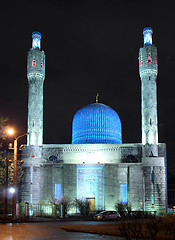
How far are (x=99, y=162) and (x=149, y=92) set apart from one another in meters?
10.2

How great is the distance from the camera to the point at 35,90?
4406 cm

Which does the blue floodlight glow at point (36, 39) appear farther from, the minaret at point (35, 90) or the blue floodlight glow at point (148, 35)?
the blue floodlight glow at point (148, 35)

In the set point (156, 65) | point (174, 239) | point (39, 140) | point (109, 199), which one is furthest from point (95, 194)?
point (174, 239)

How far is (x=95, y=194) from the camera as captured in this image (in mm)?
40438

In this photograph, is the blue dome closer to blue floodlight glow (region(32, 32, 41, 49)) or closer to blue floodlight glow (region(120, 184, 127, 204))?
blue floodlight glow (region(120, 184, 127, 204))

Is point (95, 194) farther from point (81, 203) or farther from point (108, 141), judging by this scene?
point (108, 141)

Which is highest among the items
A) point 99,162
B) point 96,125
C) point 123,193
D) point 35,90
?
point 35,90

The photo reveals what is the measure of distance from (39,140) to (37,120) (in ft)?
7.86

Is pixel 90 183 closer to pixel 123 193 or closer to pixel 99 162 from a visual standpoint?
pixel 99 162

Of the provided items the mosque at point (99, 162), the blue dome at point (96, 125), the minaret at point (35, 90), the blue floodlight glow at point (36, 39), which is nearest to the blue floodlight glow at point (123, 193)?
the mosque at point (99, 162)

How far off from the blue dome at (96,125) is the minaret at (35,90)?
6091mm

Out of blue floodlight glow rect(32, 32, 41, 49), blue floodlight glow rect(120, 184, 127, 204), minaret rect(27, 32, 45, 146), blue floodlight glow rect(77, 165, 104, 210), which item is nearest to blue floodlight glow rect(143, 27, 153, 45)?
minaret rect(27, 32, 45, 146)

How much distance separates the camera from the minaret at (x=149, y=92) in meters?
41.3

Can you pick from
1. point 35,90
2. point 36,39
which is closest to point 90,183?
point 35,90
